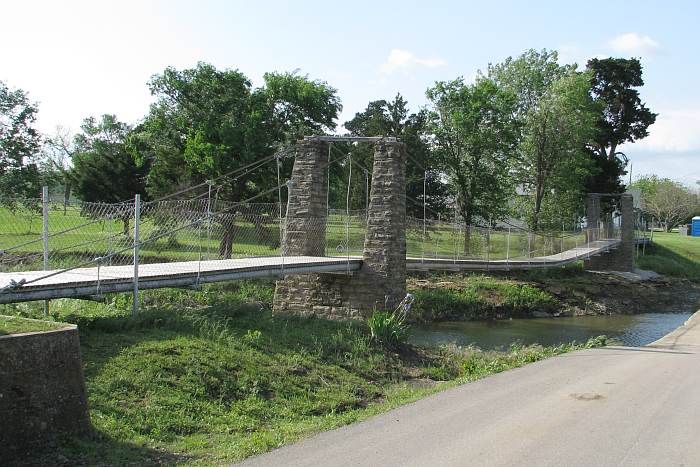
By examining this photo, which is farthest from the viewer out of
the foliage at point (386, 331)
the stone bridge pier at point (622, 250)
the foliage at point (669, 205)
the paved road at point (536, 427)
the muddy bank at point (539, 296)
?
the foliage at point (669, 205)

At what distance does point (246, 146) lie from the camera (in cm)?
2077

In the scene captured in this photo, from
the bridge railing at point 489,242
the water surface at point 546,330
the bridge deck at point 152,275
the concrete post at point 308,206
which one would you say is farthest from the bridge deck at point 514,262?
the bridge deck at point 152,275

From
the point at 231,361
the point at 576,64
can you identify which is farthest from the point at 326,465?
the point at 576,64

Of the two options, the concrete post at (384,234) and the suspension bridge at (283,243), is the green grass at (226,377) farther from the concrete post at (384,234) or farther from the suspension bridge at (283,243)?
the concrete post at (384,234)

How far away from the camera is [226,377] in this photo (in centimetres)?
734

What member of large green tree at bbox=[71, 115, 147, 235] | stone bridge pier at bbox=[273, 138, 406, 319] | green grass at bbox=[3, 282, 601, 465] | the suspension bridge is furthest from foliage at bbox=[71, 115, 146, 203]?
green grass at bbox=[3, 282, 601, 465]

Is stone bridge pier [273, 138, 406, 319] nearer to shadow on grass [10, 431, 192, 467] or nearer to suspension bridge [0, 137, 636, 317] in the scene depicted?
suspension bridge [0, 137, 636, 317]

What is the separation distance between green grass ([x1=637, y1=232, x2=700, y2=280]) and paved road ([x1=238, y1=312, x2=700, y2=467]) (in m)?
27.8

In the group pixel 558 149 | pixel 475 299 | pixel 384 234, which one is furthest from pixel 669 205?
pixel 384 234

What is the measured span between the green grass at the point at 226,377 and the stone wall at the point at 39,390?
0.55ft

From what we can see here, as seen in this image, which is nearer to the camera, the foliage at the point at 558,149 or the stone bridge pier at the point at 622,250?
the foliage at the point at 558,149

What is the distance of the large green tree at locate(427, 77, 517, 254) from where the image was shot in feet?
88.4

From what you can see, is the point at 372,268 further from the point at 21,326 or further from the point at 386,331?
the point at 21,326

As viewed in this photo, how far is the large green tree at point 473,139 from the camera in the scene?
26938 millimetres
